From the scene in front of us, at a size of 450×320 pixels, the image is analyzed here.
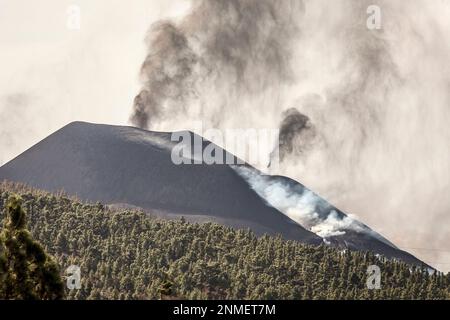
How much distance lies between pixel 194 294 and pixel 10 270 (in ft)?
351

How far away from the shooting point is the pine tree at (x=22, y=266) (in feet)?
236

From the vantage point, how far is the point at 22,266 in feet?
237

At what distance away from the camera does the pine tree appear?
71.8 m

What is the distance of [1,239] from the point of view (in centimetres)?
7331

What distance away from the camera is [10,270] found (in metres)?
72.0
